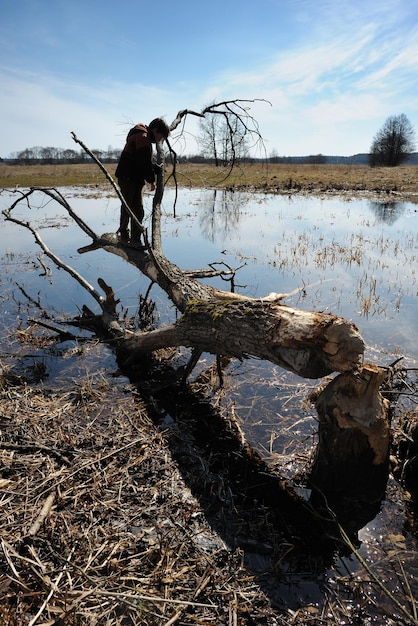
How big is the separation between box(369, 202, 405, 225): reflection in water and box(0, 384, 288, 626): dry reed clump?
16.4m

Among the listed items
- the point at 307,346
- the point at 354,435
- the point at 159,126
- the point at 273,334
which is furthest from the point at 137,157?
the point at 354,435

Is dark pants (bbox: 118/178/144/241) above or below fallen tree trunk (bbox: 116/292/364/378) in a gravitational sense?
above

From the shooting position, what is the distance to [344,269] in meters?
10.4

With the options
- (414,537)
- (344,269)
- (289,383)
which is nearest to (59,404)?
(289,383)

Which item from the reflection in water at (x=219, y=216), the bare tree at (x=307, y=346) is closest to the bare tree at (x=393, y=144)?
the reflection in water at (x=219, y=216)

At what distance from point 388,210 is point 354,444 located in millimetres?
20521

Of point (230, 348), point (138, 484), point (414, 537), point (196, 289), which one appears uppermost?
point (196, 289)

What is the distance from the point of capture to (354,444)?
10.9 feet

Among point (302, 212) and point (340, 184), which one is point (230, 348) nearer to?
point (302, 212)

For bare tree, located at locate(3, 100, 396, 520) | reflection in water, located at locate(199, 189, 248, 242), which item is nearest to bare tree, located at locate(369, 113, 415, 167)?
reflection in water, located at locate(199, 189, 248, 242)

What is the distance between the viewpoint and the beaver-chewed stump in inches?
129

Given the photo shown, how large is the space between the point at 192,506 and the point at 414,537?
1.70 metres

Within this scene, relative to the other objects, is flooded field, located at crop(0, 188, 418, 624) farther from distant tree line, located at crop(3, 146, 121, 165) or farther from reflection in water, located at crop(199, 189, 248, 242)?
distant tree line, located at crop(3, 146, 121, 165)

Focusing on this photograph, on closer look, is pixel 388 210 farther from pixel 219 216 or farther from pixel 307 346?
pixel 307 346
